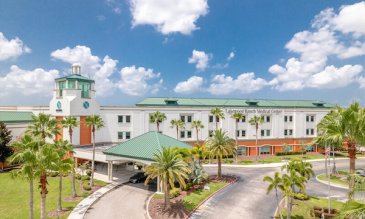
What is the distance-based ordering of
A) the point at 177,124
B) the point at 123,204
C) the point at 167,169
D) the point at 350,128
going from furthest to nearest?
the point at 177,124 < the point at 123,204 < the point at 167,169 < the point at 350,128

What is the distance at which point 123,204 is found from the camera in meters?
35.1

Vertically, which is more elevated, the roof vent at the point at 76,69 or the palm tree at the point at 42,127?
the roof vent at the point at 76,69

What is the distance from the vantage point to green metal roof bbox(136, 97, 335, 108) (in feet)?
244

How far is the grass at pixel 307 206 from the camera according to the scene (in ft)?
99.9

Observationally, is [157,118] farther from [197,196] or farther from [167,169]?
[167,169]

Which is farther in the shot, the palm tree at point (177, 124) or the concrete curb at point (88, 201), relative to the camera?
the palm tree at point (177, 124)

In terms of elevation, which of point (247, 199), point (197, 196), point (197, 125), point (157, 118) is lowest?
point (247, 199)

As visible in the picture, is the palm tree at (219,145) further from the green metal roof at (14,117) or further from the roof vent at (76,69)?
the green metal roof at (14,117)

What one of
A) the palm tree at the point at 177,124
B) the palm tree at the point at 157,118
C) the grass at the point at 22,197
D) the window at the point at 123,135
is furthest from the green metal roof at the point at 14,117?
the palm tree at the point at 177,124

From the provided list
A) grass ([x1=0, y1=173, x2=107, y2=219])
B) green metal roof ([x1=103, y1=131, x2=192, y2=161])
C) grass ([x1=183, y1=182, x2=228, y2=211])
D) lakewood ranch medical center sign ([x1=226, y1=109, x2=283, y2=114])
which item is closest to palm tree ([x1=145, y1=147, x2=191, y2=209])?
grass ([x1=183, y1=182, x2=228, y2=211])

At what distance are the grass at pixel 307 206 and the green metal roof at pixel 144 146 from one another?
21172mm

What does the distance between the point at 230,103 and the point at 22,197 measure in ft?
200

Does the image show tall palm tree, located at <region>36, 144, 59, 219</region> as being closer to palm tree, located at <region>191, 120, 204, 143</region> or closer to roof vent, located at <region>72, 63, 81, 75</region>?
roof vent, located at <region>72, 63, 81, 75</region>

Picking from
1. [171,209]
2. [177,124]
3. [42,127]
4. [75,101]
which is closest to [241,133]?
[177,124]
